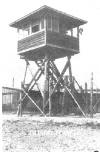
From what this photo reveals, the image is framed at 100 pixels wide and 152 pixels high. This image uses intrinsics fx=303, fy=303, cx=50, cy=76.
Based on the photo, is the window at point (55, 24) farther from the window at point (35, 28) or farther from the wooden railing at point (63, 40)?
the window at point (35, 28)

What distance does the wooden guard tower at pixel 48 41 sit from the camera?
20797 mm

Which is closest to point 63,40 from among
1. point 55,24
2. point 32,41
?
point 55,24

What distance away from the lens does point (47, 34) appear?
67.4ft

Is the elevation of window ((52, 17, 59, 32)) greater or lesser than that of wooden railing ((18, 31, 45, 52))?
greater

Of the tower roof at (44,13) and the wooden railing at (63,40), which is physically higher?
the tower roof at (44,13)

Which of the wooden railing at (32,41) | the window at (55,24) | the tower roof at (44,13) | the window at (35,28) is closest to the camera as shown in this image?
the tower roof at (44,13)

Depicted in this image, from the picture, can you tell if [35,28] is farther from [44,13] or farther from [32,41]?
[44,13]

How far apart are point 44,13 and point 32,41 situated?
220 centimetres

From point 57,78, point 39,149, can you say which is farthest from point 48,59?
point 39,149

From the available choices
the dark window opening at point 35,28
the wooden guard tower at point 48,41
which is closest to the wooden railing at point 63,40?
the wooden guard tower at point 48,41

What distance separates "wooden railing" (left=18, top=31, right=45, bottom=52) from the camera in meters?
20.8

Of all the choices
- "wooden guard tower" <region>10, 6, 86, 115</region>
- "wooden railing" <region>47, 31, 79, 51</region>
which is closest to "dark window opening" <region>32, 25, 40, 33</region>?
"wooden guard tower" <region>10, 6, 86, 115</region>

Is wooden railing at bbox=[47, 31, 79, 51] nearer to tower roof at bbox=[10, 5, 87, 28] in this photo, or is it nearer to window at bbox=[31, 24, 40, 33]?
tower roof at bbox=[10, 5, 87, 28]

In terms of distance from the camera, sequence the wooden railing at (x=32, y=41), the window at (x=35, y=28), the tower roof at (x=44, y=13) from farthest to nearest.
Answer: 1. the window at (x=35, y=28)
2. the wooden railing at (x=32, y=41)
3. the tower roof at (x=44, y=13)
